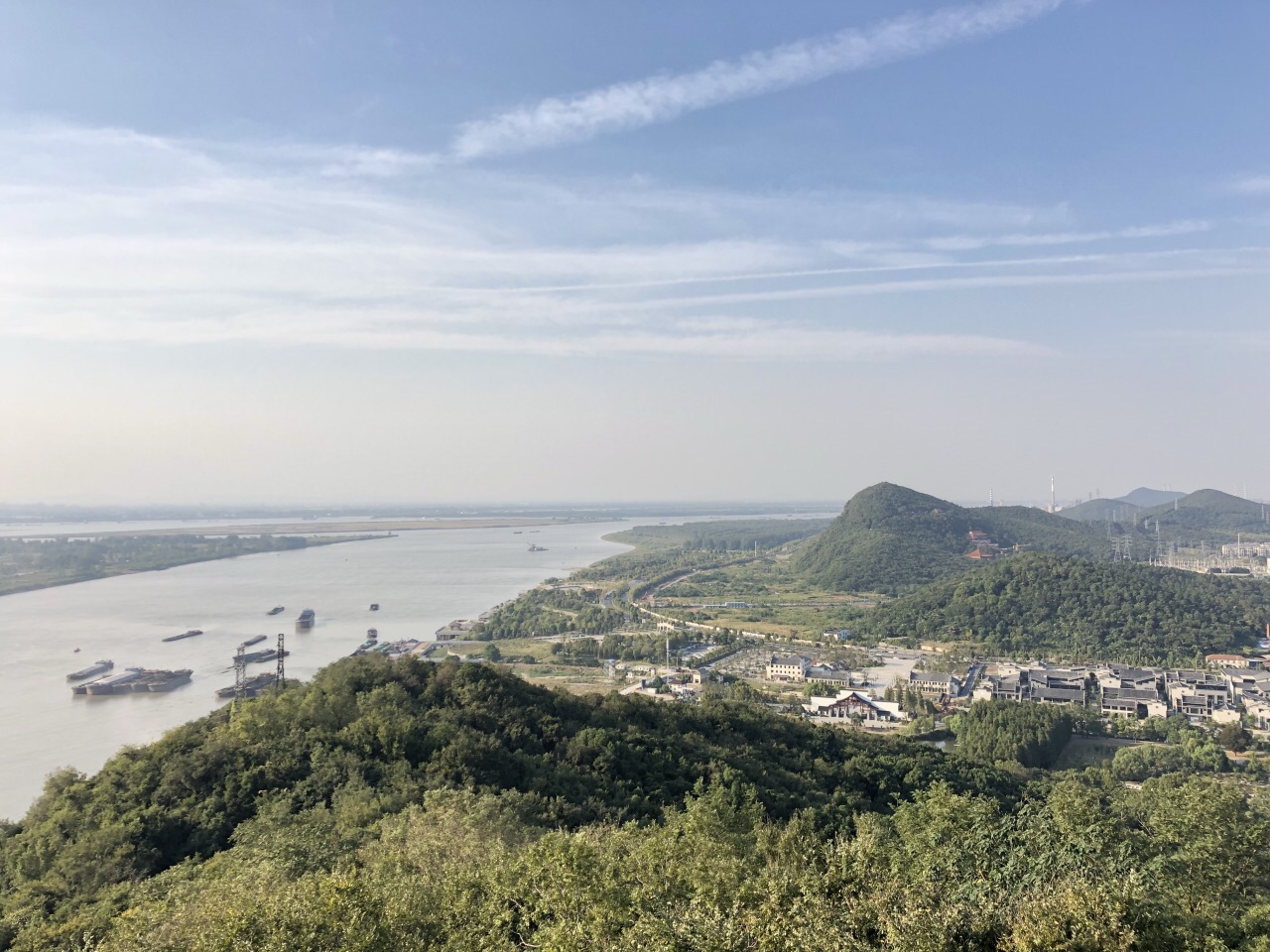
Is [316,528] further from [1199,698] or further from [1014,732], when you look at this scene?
[1199,698]

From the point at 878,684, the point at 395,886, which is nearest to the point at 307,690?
the point at 395,886

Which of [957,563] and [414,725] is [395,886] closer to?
[414,725]

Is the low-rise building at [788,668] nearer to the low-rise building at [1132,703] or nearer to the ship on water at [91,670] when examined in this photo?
the low-rise building at [1132,703]

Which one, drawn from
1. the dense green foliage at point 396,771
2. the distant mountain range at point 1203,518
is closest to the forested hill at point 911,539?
the distant mountain range at point 1203,518

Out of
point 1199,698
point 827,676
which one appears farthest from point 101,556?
point 1199,698

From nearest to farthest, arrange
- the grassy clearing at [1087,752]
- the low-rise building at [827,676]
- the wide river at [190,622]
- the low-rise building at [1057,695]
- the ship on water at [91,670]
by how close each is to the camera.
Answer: the grassy clearing at [1087,752] < the wide river at [190,622] < the low-rise building at [1057,695] < the ship on water at [91,670] < the low-rise building at [827,676]

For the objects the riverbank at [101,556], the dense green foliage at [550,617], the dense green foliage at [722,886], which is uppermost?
the dense green foliage at [722,886]

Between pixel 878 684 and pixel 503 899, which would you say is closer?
pixel 503 899

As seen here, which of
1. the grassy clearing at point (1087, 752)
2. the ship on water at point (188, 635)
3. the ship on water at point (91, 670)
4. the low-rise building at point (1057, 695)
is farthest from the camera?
the ship on water at point (188, 635)
